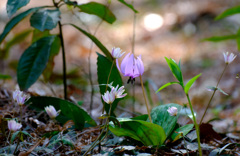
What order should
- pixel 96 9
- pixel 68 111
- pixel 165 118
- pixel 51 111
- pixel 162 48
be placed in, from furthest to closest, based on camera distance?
pixel 162 48
pixel 96 9
pixel 68 111
pixel 165 118
pixel 51 111

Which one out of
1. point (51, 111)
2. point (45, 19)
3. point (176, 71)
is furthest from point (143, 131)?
point (45, 19)

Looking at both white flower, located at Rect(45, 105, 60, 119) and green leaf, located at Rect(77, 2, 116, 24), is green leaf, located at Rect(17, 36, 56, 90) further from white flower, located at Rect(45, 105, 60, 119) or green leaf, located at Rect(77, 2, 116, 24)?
white flower, located at Rect(45, 105, 60, 119)

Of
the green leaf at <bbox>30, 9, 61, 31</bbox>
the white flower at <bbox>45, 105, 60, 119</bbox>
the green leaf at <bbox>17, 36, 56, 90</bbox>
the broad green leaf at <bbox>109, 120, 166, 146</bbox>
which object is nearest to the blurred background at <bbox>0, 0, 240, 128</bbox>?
the green leaf at <bbox>17, 36, 56, 90</bbox>


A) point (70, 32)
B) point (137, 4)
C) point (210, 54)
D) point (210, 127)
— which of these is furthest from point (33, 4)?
point (210, 127)

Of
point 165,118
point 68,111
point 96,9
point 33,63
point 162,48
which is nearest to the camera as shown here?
point 165,118

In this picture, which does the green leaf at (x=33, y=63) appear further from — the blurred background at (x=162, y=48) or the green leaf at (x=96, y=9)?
the blurred background at (x=162, y=48)

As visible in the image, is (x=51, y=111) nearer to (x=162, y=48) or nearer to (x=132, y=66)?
(x=132, y=66)
